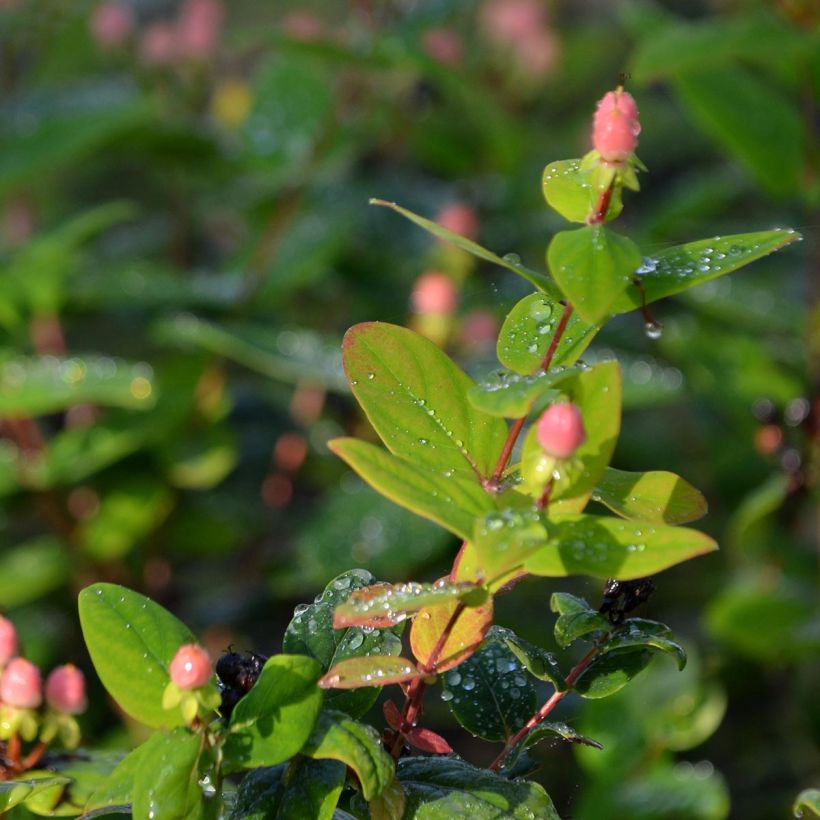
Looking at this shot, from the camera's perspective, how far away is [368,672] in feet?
1.15

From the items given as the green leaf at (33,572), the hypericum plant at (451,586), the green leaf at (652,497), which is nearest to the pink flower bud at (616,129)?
the hypericum plant at (451,586)

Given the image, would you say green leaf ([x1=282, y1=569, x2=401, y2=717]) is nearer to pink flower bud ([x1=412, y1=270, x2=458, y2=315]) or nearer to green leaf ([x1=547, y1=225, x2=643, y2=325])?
green leaf ([x1=547, y1=225, x2=643, y2=325])

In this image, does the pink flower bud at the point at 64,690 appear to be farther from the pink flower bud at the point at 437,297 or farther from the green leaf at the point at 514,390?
the pink flower bud at the point at 437,297

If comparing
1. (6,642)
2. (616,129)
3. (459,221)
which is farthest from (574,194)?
(459,221)

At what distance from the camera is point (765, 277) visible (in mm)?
1438

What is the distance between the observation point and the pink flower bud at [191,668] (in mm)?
344

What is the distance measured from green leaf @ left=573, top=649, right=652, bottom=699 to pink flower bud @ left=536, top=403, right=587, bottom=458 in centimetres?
12

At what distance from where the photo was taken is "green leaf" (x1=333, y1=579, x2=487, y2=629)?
319 mm

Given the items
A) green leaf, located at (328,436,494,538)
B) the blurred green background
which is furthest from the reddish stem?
the blurred green background

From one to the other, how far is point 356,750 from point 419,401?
11 cm

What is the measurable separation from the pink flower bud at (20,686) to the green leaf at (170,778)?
0.09 metres

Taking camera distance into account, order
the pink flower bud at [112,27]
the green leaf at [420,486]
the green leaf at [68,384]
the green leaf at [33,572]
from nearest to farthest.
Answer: the green leaf at [420,486] < the green leaf at [68,384] < the green leaf at [33,572] < the pink flower bud at [112,27]

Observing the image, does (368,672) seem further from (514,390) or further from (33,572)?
(33,572)

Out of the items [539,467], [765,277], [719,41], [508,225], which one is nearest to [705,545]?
[539,467]
